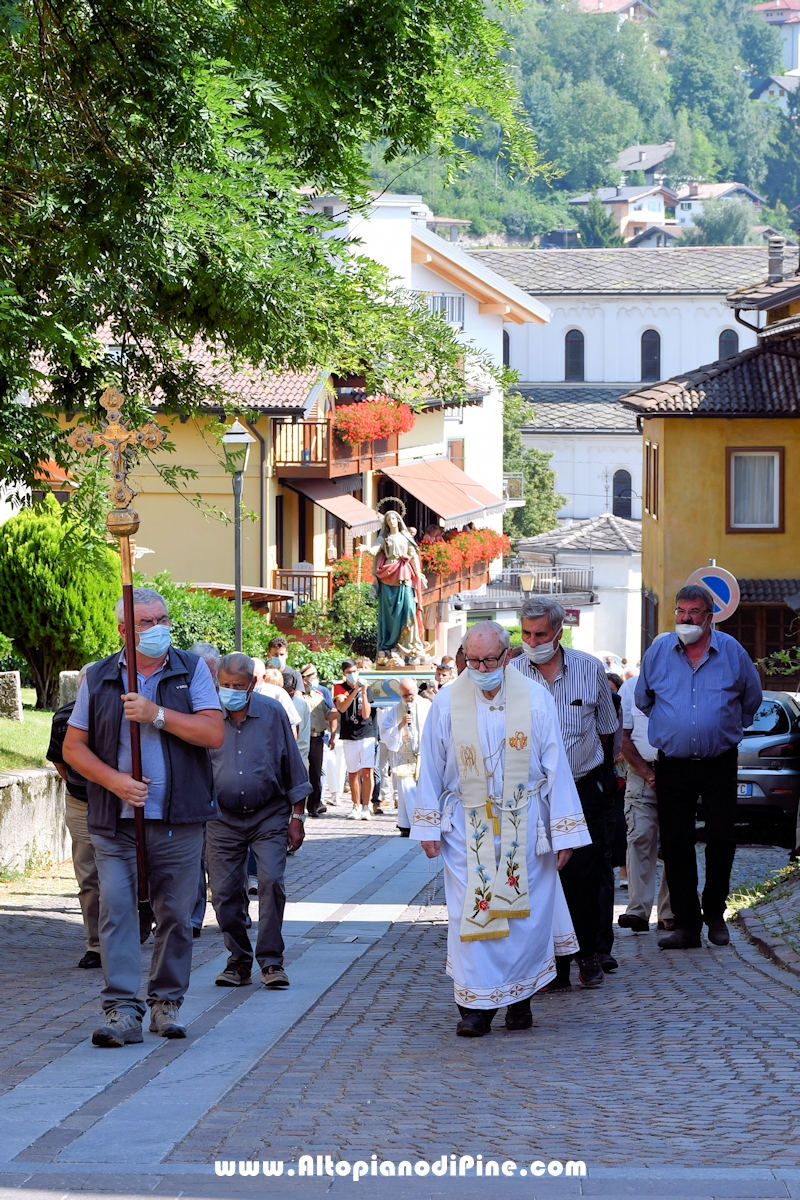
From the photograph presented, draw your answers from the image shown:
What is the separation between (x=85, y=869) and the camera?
9977 millimetres

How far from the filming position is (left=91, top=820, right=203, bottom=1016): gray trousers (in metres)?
7.31

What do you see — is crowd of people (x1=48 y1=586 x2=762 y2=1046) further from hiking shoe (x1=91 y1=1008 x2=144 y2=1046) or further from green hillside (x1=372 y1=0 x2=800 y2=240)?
green hillside (x1=372 y1=0 x2=800 y2=240)

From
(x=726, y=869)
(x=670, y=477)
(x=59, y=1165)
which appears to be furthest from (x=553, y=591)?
(x=59, y=1165)

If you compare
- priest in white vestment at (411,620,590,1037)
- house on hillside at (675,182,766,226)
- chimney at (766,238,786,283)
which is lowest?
priest in white vestment at (411,620,590,1037)

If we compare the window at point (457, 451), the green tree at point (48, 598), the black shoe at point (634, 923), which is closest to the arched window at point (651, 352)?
the window at point (457, 451)

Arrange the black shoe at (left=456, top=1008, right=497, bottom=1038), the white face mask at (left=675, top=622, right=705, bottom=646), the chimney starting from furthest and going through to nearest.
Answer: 1. the chimney
2. the white face mask at (left=675, top=622, right=705, bottom=646)
3. the black shoe at (left=456, top=1008, right=497, bottom=1038)

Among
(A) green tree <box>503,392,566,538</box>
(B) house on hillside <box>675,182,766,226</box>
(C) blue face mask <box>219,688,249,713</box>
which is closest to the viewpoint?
(C) blue face mask <box>219,688,249,713</box>

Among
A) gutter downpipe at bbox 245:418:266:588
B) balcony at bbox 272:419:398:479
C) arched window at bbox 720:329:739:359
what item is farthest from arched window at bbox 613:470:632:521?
gutter downpipe at bbox 245:418:266:588

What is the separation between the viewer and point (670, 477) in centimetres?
3750

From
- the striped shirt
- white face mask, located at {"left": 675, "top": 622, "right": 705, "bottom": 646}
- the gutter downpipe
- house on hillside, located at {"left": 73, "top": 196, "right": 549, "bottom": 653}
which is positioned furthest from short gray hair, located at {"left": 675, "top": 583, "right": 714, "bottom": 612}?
the gutter downpipe

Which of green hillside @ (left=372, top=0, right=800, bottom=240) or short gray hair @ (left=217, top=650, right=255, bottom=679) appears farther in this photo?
green hillside @ (left=372, top=0, right=800, bottom=240)

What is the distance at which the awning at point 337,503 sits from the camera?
40031 millimetres

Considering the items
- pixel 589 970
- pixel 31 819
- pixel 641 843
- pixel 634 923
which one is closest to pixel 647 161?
pixel 31 819

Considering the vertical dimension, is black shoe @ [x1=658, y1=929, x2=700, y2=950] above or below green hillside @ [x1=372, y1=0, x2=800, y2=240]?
below
